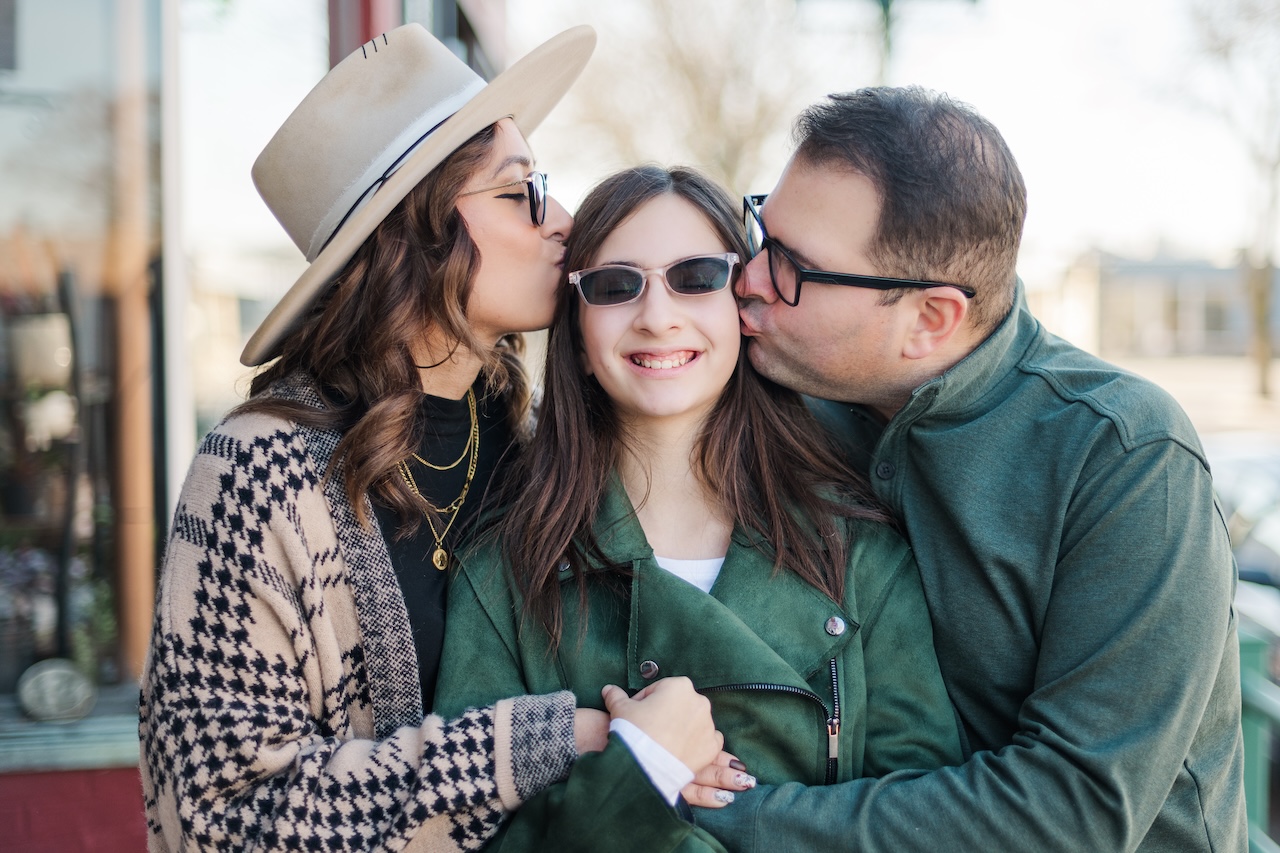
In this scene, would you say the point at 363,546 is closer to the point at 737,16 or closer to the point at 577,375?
the point at 577,375

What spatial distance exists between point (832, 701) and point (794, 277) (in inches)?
36.9

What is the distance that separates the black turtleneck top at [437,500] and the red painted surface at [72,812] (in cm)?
191

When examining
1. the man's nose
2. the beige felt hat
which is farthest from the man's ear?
the beige felt hat

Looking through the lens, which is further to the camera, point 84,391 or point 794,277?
point 84,391

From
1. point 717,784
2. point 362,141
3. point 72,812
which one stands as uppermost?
point 362,141

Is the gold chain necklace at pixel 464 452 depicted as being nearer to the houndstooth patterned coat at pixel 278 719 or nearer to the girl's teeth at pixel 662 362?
the houndstooth patterned coat at pixel 278 719

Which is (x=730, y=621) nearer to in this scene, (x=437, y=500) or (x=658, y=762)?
(x=658, y=762)

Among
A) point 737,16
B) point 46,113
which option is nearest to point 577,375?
point 46,113

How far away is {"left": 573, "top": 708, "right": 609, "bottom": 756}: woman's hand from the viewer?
77.1 inches

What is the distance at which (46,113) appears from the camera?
348 centimetres

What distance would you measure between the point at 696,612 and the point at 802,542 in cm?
30

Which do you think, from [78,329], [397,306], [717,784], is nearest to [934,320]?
[717,784]

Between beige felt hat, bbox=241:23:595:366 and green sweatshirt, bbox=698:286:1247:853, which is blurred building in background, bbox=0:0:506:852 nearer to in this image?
beige felt hat, bbox=241:23:595:366

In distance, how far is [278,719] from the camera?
1916 mm
